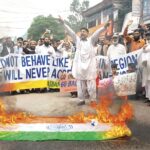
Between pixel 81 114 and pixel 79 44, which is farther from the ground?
pixel 79 44

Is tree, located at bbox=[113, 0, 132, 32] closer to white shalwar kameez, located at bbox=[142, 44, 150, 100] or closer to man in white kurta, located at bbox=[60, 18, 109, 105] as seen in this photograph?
man in white kurta, located at bbox=[60, 18, 109, 105]

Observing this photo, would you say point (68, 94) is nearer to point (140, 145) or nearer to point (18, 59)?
point (18, 59)

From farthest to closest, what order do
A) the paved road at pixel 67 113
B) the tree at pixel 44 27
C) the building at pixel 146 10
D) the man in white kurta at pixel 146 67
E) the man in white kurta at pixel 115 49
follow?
the man in white kurta at pixel 146 67, the man in white kurta at pixel 115 49, the tree at pixel 44 27, the building at pixel 146 10, the paved road at pixel 67 113

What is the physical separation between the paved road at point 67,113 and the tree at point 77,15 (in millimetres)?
1099

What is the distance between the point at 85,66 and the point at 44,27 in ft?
2.81

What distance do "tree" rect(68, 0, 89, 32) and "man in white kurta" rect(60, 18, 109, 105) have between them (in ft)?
0.30

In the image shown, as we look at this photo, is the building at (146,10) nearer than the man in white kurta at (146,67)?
Yes

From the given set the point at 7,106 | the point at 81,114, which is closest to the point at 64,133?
the point at 81,114

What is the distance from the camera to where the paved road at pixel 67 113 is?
5.29 metres

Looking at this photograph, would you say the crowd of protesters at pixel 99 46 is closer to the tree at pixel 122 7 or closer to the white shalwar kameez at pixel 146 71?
the white shalwar kameez at pixel 146 71

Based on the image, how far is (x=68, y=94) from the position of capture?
584 centimetres

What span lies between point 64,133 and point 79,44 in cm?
136

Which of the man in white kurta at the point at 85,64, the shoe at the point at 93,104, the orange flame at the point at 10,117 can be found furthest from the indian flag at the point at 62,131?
the man in white kurta at the point at 85,64

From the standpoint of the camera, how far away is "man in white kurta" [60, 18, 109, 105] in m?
5.70
